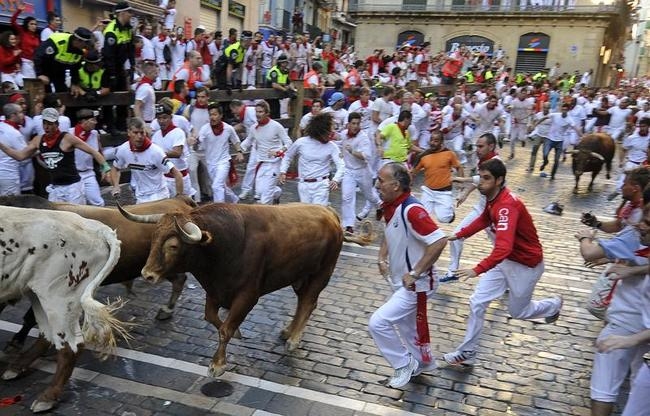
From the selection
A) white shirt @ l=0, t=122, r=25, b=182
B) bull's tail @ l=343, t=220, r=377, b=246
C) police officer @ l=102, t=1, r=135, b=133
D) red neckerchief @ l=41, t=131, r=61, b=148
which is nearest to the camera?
bull's tail @ l=343, t=220, r=377, b=246

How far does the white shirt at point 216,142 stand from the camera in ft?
31.1

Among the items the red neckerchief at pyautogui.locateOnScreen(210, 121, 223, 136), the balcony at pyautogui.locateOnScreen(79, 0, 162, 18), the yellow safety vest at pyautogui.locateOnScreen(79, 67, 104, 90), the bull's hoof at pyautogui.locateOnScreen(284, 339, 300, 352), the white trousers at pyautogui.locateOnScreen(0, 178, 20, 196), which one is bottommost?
the bull's hoof at pyautogui.locateOnScreen(284, 339, 300, 352)

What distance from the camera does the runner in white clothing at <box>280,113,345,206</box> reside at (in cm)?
834

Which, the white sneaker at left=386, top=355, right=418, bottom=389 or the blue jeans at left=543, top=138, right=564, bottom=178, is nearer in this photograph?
the white sneaker at left=386, top=355, right=418, bottom=389

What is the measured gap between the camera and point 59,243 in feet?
13.7

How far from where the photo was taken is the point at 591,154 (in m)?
14.0

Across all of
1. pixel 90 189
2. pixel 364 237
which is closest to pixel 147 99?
pixel 90 189

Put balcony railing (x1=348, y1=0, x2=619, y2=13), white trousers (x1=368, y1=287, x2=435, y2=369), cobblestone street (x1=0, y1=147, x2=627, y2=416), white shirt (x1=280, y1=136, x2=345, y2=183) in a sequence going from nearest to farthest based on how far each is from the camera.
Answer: cobblestone street (x1=0, y1=147, x2=627, y2=416) < white trousers (x1=368, y1=287, x2=435, y2=369) < white shirt (x1=280, y1=136, x2=345, y2=183) < balcony railing (x1=348, y1=0, x2=619, y2=13)

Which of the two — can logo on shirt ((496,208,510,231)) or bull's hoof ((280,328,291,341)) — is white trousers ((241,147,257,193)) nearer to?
bull's hoof ((280,328,291,341))

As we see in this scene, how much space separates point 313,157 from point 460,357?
163 inches

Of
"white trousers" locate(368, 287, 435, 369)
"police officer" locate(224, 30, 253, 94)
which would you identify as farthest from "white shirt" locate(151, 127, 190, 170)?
"police officer" locate(224, 30, 253, 94)

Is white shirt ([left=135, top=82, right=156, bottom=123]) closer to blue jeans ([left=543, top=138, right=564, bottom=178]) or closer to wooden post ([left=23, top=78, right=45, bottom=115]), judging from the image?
wooden post ([left=23, top=78, right=45, bottom=115])

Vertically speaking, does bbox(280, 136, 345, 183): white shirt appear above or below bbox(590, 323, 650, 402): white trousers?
above

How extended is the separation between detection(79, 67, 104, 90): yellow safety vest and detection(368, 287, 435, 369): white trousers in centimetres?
753
